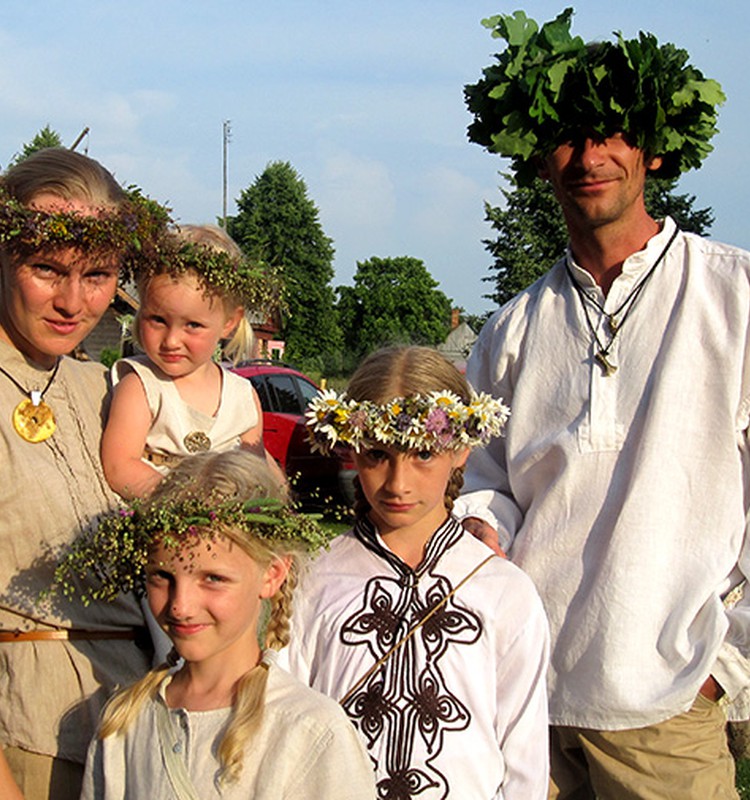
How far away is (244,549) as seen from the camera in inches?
106

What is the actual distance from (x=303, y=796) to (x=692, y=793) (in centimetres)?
138

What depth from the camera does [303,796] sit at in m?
2.47

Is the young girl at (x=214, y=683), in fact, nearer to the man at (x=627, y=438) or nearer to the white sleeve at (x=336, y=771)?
the white sleeve at (x=336, y=771)

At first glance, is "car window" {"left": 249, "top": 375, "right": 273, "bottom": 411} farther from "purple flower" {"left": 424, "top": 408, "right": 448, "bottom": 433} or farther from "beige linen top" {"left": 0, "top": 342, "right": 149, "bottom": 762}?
"beige linen top" {"left": 0, "top": 342, "right": 149, "bottom": 762}

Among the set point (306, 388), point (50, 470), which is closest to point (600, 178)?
point (50, 470)

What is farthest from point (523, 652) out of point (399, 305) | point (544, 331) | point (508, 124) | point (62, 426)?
point (399, 305)

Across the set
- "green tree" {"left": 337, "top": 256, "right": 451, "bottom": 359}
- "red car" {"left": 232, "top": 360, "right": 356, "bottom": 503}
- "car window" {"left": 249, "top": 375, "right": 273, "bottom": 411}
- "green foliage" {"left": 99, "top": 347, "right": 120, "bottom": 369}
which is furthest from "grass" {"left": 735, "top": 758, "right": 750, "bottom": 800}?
"green tree" {"left": 337, "top": 256, "right": 451, "bottom": 359}

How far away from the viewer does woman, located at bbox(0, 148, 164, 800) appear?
2.63 meters

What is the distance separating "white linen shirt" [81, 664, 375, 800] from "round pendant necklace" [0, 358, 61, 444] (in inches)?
29.7

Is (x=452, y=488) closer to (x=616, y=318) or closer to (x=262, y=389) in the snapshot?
(x=616, y=318)

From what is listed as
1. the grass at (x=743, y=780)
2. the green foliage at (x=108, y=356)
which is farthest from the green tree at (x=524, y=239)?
the grass at (x=743, y=780)

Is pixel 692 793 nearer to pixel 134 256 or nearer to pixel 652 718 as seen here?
pixel 652 718

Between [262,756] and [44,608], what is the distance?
2.24 ft

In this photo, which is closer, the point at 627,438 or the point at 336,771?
the point at 336,771
